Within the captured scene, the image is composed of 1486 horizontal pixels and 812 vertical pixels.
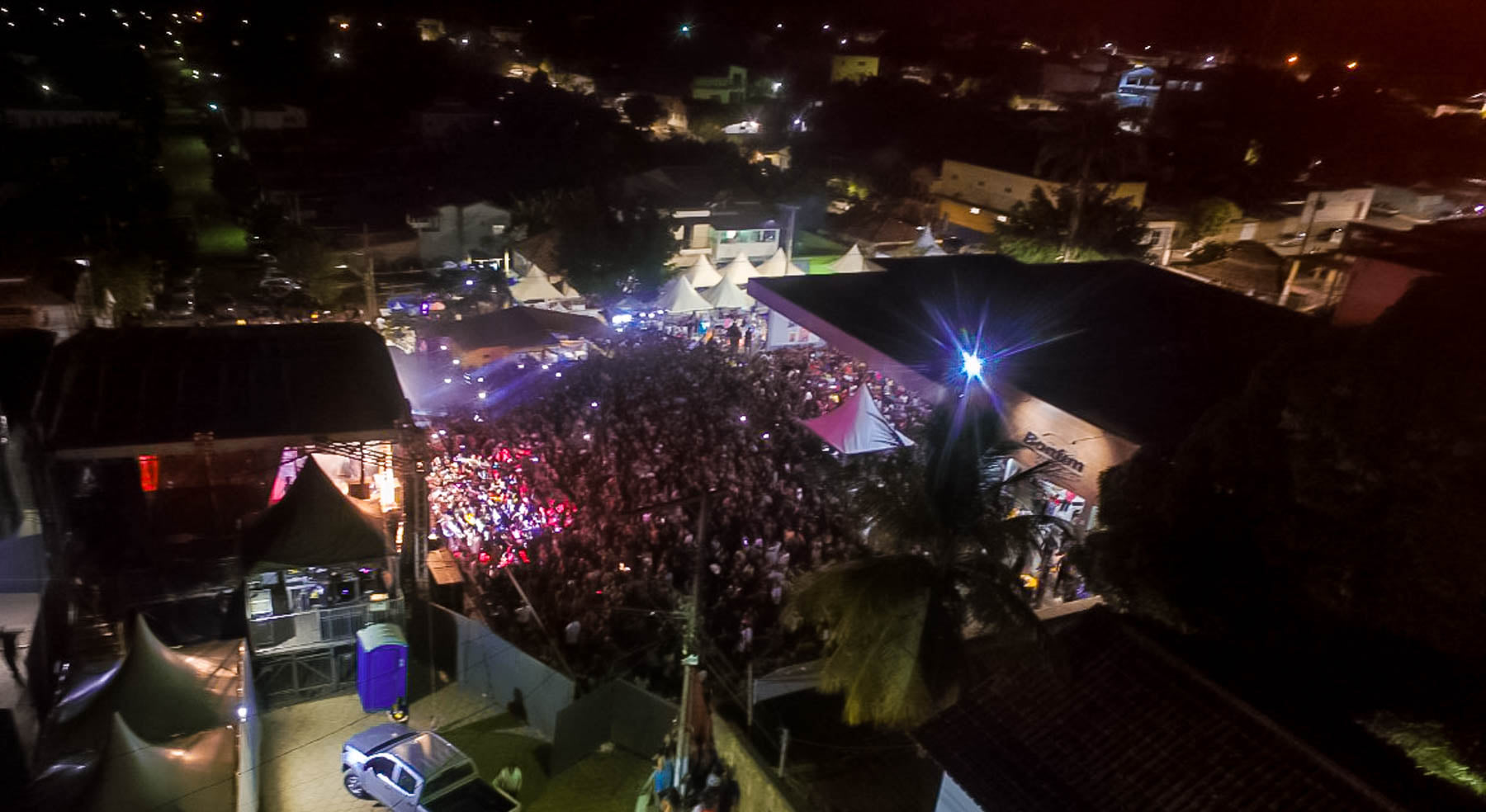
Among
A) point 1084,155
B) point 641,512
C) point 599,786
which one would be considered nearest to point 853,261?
point 1084,155

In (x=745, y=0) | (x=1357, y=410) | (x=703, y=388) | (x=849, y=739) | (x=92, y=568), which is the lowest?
(x=92, y=568)

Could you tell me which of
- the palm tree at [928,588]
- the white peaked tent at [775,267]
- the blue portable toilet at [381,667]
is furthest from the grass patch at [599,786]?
the white peaked tent at [775,267]

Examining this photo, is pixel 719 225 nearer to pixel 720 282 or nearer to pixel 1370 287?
pixel 720 282

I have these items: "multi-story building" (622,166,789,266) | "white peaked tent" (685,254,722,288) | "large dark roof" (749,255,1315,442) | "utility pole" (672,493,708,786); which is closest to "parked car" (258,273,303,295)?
"multi-story building" (622,166,789,266)

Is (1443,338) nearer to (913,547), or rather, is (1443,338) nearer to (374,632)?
(913,547)

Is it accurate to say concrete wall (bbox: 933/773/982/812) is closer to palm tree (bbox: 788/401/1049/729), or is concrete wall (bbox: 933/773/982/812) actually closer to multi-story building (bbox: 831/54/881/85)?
palm tree (bbox: 788/401/1049/729)

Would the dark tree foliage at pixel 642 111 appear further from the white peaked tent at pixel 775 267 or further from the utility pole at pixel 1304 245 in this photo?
the utility pole at pixel 1304 245

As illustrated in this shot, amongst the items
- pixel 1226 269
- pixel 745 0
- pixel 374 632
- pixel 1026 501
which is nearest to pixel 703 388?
pixel 374 632
